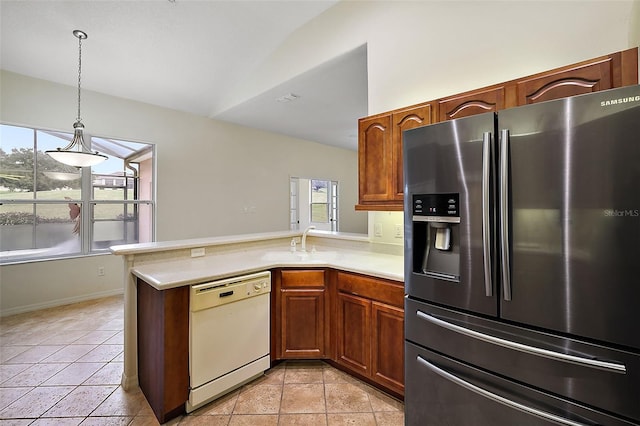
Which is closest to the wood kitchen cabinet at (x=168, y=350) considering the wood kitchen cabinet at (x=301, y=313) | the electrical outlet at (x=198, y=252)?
the electrical outlet at (x=198, y=252)

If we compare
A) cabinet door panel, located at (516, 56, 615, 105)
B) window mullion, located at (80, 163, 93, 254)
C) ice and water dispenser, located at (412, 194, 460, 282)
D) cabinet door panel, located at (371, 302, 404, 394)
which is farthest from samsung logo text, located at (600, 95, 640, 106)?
window mullion, located at (80, 163, 93, 254)

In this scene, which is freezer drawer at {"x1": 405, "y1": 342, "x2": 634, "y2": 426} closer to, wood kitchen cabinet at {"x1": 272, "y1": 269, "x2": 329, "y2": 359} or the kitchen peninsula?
the kitchen peninsula

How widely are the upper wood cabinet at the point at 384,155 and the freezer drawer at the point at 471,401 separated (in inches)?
42.2

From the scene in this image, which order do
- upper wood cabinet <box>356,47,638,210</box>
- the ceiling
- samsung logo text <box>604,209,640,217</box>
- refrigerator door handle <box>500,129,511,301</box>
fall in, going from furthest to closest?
the ceiling
upper wood cabinet <box>356,47,638,210</box>
refrigerator door handle <box>500,129,511,301</box>
samsung logo text <box>604,209,640,217</box>

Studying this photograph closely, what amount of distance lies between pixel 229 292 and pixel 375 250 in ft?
4.70

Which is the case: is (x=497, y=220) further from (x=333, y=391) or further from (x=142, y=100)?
(x=142, y=100)

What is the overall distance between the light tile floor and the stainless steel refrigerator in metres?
0.60

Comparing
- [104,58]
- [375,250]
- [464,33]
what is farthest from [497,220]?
[104,58]

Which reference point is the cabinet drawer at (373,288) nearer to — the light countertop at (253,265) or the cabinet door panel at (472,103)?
the light countertop at (253,265)

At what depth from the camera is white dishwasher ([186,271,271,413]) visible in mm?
1842

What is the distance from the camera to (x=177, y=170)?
15.8 ft

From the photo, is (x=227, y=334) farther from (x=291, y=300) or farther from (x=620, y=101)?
(x=620, y=101)

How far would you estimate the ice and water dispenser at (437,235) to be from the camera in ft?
4.74

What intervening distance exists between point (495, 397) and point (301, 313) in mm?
1419
